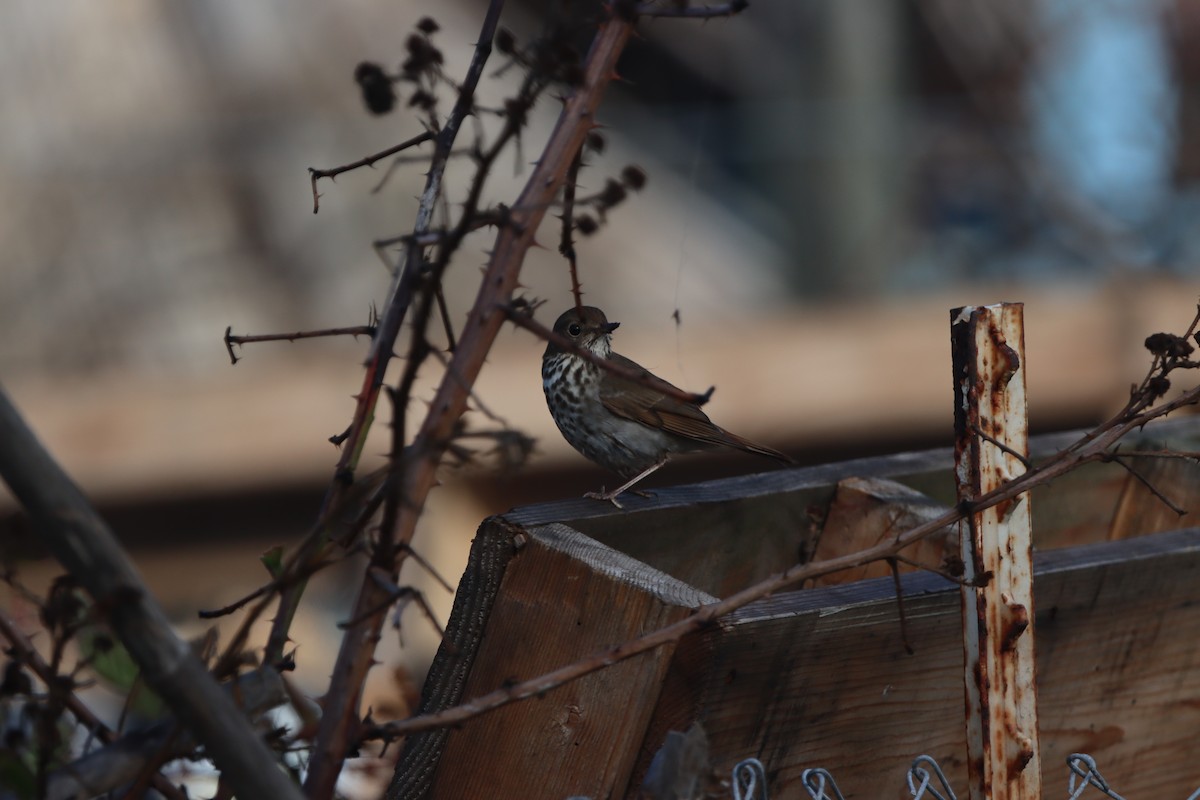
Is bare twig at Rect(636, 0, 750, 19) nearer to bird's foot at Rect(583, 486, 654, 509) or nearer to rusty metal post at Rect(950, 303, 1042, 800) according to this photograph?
rusty metal post at Rect(950, 303, 1042, 800)

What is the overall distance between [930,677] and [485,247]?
5.20 m

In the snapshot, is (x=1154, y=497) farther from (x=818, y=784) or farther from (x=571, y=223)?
(x=571, y=223)

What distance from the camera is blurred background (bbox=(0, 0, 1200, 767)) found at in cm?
559

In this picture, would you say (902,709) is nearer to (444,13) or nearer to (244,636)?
(244,636)

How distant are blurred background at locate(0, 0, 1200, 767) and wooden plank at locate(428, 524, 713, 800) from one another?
3539mm

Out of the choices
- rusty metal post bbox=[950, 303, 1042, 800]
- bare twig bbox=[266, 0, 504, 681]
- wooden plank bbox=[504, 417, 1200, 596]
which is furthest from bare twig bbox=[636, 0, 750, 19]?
wooden plank bbox=[504, 417, 1200, 596]

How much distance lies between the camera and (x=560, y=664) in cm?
154

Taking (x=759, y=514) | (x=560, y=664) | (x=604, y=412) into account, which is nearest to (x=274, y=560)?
(x=560, y=664)

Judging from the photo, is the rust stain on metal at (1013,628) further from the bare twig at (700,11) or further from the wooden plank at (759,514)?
the bare twig at (700,11)

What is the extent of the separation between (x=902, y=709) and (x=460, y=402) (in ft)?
2.63

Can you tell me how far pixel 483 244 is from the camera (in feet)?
20.7

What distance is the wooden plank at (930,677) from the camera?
1450 mm

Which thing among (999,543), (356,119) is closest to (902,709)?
(999,543)

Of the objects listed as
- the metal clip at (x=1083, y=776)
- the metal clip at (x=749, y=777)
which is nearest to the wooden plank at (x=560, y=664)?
the metal clip at (x=749, y=777)
